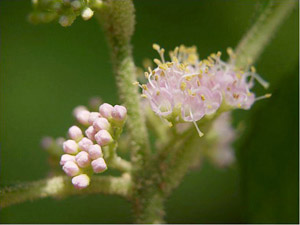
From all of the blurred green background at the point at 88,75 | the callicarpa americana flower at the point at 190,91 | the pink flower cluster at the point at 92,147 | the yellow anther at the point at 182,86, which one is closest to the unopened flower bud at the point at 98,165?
the pink flower cluster at the point at 92,147

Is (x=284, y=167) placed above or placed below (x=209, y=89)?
below

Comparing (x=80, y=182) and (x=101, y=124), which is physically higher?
(x=101, y=124)

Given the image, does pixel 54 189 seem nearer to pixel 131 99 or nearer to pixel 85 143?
pixel 85 143

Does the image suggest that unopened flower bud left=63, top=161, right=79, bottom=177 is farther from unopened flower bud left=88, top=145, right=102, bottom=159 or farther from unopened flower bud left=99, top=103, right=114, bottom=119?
unopened flower bud left=99, top=103, right=114, bottom=119

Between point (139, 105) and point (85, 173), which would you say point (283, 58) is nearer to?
point (139, 105)

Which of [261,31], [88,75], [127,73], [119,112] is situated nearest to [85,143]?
[119,112]

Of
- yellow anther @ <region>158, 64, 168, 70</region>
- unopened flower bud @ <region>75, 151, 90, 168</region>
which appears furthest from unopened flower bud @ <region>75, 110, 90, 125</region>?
yellow anther @ <region>158, 64, 168, 70</region>

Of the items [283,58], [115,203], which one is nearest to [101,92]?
[115,203]
